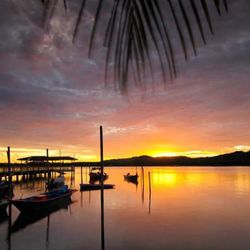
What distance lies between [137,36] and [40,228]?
3125cm

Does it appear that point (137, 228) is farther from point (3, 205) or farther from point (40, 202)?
point (3, 205)

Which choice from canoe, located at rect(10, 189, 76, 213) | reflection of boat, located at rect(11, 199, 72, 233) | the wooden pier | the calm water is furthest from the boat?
the wooden pier

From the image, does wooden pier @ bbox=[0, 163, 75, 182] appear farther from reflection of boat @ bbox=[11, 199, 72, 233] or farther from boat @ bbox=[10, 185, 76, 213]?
reflection of boat @ bbox=[11, 199, 72, 233]

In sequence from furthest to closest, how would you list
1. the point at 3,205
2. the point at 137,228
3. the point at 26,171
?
1. the point at 26,171
2. the point at 3,205
3. the point at 137,228

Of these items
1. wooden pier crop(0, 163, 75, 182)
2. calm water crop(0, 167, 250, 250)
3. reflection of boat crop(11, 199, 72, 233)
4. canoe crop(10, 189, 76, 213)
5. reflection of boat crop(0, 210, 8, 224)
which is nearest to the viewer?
calm water crop(0, 167, 250, 250)

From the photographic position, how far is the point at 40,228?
2922cm

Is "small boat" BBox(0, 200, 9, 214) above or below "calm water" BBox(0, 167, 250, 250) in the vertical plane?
above

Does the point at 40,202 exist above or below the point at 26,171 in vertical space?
below

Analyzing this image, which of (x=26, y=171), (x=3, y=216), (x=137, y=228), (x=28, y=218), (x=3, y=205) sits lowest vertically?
(x=137, y=228)

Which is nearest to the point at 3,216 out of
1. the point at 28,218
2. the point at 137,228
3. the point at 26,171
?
the point at 28,218

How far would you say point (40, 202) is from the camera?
32.8 metres

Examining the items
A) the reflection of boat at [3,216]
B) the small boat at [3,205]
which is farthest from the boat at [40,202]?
the reflection of boat at [3,216]

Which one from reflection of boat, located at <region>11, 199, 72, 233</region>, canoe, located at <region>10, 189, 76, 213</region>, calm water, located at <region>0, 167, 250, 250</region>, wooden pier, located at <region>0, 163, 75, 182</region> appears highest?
wooden pier, located at <region>0, 163, 75, 182</region>

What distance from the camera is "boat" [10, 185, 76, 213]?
31.8m
